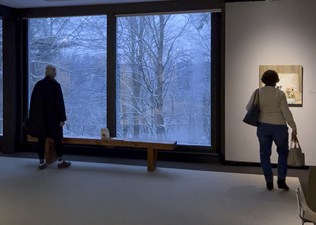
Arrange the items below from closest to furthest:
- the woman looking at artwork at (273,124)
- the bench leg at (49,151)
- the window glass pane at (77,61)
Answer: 1. the woman looking at artwork at (273,124)
2. the bench leg at (49,151)
3. the window glass pane at (77,61)

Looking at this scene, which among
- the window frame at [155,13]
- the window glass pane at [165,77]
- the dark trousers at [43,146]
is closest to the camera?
the dark trousers at [43,146]

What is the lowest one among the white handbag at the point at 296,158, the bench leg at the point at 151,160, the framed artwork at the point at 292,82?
the bench leg at the point at 151,160

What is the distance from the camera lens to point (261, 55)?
20.0ft

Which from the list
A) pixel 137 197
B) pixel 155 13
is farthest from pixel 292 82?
pixel 137 197

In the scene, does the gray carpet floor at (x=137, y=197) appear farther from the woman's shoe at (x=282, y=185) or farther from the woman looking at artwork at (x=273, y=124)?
the woman looking at artwork at (x=273, y=124)

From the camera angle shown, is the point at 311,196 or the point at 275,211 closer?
the point at 311,196

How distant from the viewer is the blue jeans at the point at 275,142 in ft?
15.4

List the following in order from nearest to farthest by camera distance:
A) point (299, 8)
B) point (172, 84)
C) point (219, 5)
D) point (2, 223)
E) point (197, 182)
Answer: point (2, 223), point (197, 182), point (299, 8), point (219, 5), point (172, 84)

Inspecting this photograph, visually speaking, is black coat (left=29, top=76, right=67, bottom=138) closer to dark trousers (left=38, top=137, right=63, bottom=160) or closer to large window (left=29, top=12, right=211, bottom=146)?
dark trousers (left=38, top=137, right=63, bottom=160)

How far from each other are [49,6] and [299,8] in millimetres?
4159

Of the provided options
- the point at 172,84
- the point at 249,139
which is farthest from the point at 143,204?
the point at 172,84

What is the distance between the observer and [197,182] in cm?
522

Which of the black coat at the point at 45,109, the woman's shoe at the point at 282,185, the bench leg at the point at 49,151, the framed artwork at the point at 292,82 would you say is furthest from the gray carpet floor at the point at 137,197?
the framed artwork at the point at 292,82

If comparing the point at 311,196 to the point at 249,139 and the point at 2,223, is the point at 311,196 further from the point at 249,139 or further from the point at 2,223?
the point at 249,139
